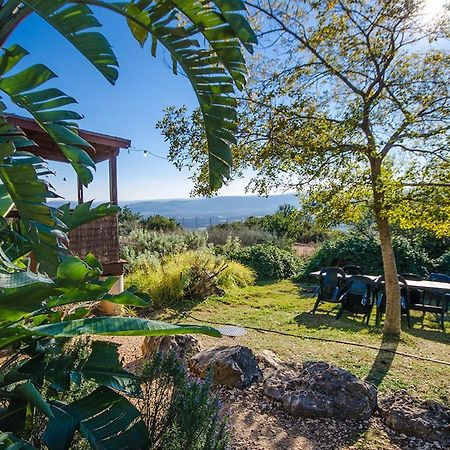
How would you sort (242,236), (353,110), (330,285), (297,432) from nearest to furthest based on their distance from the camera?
(297,432), (353,110), (330,285), (242,236)

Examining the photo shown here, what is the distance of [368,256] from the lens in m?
11.6

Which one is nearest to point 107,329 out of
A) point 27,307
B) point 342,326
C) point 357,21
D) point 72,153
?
point 27,307

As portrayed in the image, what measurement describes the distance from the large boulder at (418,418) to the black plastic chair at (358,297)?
366 cm

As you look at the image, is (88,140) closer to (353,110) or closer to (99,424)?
(353,110)

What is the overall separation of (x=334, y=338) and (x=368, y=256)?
6.56m

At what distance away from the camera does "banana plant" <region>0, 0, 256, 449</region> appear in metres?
1.27

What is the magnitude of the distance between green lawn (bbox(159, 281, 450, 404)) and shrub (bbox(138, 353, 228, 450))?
8.63 ft

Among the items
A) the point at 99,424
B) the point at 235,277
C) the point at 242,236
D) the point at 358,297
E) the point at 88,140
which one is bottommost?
the point at 235,277

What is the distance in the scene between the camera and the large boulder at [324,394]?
3148 millimetres

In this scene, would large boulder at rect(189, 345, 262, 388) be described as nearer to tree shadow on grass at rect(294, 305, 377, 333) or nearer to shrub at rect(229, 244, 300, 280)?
tree shadow on grass at rect(294, 305, 377, 333)

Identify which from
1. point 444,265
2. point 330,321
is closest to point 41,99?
point 330,321

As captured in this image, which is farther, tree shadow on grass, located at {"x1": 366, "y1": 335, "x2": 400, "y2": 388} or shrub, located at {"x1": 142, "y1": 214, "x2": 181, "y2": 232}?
shrub, located at {"x1": 142, "y1": 214, "x2": 181, "y2": 232}

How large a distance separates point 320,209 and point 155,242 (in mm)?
7340

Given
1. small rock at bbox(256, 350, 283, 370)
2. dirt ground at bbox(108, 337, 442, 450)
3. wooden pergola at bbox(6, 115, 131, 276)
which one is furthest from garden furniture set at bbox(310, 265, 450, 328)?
wooden pergola at bbox(6, 115, 131, 276)
